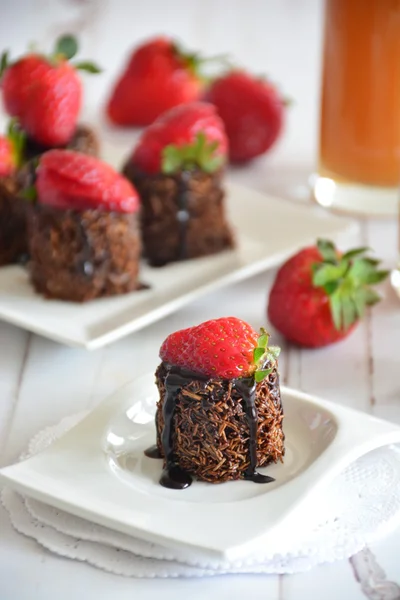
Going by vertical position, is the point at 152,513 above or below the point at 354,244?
above

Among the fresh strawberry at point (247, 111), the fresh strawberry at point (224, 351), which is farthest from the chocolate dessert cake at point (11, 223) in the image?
the fresh strawberry at point (224, 351)

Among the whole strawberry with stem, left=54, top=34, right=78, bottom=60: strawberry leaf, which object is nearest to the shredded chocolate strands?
left=54, top=34, right=78, bottom=60: strawberry leaf

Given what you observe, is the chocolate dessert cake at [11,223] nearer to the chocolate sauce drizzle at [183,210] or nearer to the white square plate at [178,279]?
→ the white square plate at [178,279]

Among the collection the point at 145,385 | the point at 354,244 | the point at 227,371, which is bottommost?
the point at 354,244

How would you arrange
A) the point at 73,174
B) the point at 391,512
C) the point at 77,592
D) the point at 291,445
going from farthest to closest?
the point at 73,174 → the point at 291,445 → the point at 391,512 → the point at 77,592

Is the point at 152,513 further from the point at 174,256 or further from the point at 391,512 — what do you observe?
the point at 174,256

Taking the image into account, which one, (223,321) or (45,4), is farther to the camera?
(45,4)

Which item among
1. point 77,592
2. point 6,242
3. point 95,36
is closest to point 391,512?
point 77,592

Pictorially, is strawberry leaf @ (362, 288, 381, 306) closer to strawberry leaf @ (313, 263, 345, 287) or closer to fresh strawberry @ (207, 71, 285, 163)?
strawberry leaf @ (313, 263, 345, 287)

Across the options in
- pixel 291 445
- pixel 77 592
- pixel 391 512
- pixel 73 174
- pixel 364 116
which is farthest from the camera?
pixel 364 116
